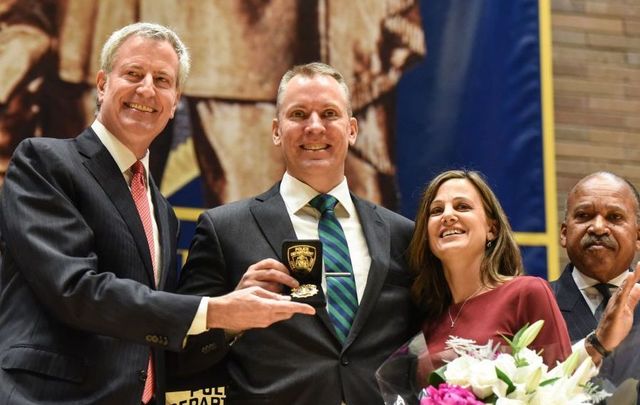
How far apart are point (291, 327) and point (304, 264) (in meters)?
0.38

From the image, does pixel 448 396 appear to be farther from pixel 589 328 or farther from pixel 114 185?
pixel 589 328

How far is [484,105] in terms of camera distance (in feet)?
21.1

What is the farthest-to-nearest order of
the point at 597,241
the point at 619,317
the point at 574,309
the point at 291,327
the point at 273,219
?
the point at 597,241 → the point at 574,309 → the point at 273,219 → the point at 291,327 → the point at 619,317

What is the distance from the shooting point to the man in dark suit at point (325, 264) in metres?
3.47

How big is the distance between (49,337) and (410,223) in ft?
5.26

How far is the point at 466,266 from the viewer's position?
12.4 feet

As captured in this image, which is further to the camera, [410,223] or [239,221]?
[410,223]

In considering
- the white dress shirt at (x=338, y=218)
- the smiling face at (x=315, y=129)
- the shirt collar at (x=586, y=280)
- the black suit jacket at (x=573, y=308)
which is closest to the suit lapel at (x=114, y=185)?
the white dress shirt at (x=338, y=218)

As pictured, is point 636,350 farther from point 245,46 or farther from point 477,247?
point 245,46

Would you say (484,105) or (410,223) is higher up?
(484,105)

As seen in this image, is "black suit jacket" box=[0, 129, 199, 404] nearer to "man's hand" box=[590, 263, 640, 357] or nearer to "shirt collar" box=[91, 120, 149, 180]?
"shirt collar" box=[91, 120, 149, 180]

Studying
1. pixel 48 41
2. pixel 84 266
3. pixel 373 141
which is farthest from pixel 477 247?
pixel 48 41

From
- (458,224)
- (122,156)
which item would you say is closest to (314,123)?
(458,224)

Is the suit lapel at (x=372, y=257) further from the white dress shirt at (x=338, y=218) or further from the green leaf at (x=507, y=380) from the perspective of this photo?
the green leaf at (x=507, y=380)
